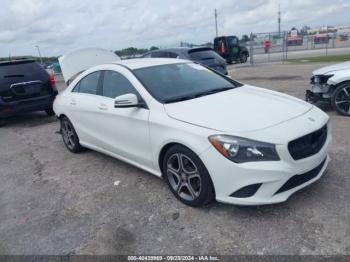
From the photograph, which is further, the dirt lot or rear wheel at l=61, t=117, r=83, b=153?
rear wheel at l=61, t=117, r=83, b=153

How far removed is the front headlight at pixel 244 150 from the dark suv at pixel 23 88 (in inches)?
264

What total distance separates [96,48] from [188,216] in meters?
6.61

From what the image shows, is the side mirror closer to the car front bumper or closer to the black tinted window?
the car front bumper

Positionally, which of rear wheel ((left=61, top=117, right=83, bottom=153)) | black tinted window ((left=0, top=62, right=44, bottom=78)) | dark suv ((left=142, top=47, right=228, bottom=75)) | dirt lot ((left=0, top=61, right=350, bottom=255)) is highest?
black tinted window ((left=0, top=62, right=44, bottom=78))

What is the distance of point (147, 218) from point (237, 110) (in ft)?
4.94

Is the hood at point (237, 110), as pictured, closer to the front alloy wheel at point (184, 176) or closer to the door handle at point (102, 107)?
the front alloy wheel at point (184, 176)

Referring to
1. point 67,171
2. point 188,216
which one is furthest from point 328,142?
point 67,171

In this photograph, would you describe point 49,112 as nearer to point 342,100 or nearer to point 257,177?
point 342,100

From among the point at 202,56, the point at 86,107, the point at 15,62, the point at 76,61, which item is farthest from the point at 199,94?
the point at 202,56

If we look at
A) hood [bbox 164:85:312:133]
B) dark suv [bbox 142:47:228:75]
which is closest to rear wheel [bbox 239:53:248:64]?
dark suv [bbox 142:47:228:75]

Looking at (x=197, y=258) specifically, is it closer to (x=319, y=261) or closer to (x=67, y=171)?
(x=319, y=261)

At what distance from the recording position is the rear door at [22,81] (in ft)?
26.6

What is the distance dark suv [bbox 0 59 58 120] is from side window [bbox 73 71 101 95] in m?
3.38

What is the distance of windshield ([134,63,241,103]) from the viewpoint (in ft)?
13.1
